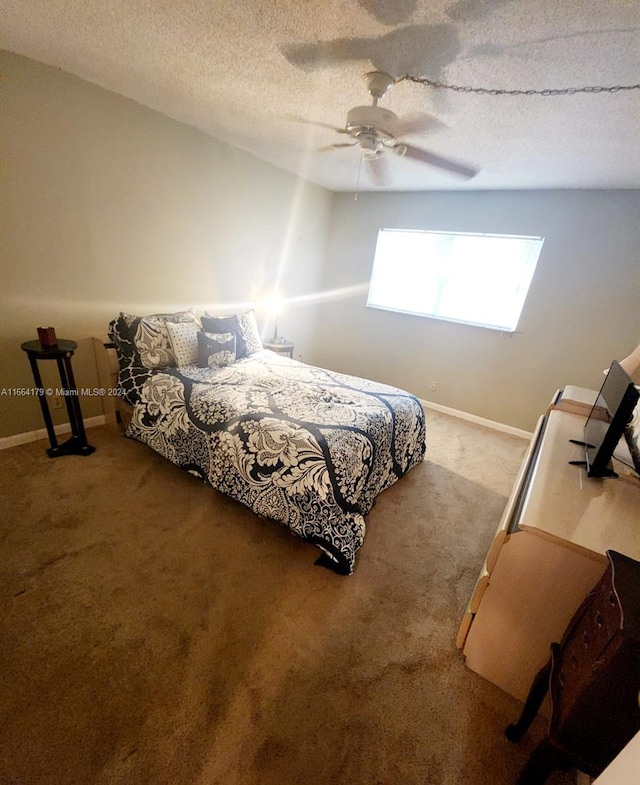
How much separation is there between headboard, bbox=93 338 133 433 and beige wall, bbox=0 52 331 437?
0.30ft

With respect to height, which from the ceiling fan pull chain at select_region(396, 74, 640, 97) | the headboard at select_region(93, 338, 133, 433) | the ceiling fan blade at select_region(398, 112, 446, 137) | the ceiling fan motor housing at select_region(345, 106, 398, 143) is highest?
the ceiling fan blade at select_region(398, 112, 446, 137)

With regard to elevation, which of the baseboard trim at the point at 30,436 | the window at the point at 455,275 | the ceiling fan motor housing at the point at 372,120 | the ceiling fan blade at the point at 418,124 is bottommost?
the baseboard trim at the point at 30,436

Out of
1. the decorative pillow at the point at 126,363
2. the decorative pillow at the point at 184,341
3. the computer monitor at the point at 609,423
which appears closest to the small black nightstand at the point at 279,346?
the decorative pillow at the point at 184,341

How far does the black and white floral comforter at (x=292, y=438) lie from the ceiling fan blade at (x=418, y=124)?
5.82 ft

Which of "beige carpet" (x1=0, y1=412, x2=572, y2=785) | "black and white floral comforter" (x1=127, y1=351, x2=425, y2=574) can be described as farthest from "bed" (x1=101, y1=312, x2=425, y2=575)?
"beige carpet" (x1=0, y1=412, x2=572, y2=785)

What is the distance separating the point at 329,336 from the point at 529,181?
2740 mm

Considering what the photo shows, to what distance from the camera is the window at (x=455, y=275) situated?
3.29 metres

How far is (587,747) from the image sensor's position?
77 centimetres

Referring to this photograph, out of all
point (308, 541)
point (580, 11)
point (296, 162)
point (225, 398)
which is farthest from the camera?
point (296, 162)


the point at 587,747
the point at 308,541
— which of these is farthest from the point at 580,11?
the point at 308,541

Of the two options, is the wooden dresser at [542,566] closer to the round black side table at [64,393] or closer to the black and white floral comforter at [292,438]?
the black and white floral comforter at [292,438]

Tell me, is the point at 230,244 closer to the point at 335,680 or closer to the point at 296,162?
the point at 296,162

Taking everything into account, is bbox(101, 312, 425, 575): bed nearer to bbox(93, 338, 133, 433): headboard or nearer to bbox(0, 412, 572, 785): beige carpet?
bbox(93, 338, 133, 433): headboard

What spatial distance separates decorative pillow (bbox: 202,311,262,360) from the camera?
9.35ft
